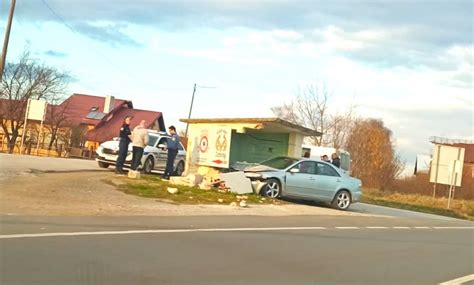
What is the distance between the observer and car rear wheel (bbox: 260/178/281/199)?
19312 mm

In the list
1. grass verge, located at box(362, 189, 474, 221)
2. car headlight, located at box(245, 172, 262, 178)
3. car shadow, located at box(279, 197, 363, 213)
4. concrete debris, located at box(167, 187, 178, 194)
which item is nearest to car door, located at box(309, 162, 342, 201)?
car shadow, located at box(279, 197, 363, 213)

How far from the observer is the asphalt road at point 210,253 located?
7.31 meters

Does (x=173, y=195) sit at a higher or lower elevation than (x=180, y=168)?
lower

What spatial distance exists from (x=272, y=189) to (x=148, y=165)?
5.86m

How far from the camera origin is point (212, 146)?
22484 millimetres

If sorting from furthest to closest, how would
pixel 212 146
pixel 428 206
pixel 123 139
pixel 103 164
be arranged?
1. pixel 428 206
2. pixel 103 164
3. pixel 212 146
4. pixel 123 139

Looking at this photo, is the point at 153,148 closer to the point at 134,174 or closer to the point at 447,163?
the point at 134,174

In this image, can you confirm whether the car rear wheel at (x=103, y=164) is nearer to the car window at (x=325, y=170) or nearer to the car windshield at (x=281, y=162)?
the car windshield at (x=281, y=162)

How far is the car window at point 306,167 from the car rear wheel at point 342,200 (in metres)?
1.28

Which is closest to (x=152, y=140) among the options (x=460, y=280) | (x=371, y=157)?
(x=460, y=280)

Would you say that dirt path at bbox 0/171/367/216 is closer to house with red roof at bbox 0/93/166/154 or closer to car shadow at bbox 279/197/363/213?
car shadow at bbox 279/197/363/213

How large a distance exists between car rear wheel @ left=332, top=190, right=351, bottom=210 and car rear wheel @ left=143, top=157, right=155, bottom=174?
7.01m

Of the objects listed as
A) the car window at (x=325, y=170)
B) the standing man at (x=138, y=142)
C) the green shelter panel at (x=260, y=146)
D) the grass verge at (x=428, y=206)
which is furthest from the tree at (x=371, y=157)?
the standing man at (x=138, y=142)

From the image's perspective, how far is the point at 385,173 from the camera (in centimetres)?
5953
